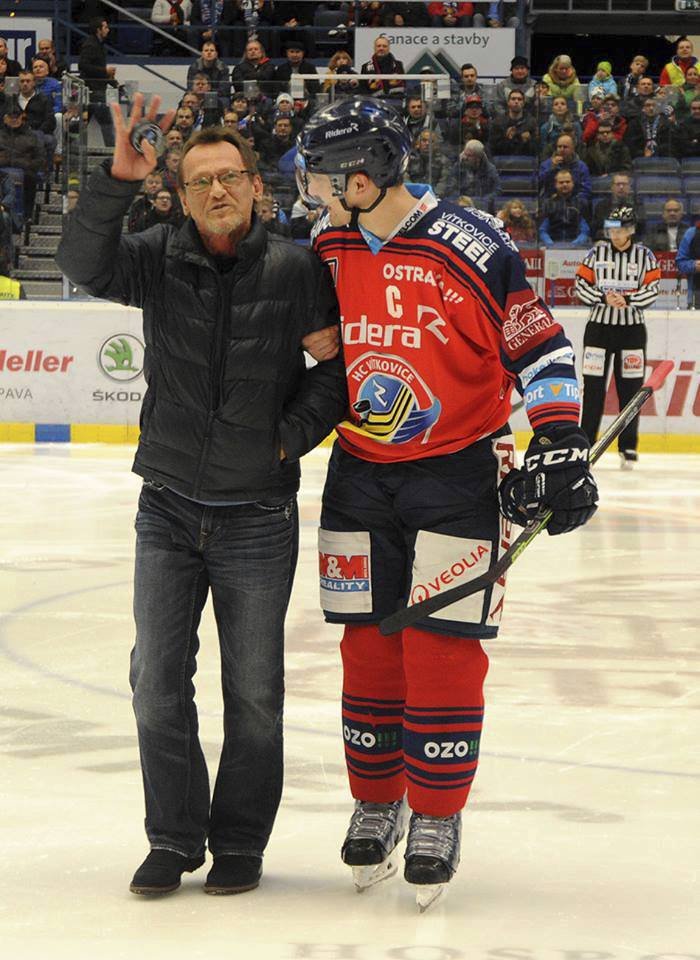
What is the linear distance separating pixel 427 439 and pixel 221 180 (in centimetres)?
55

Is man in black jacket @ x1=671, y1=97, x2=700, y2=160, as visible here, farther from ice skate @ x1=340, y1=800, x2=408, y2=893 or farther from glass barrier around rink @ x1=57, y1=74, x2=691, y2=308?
ice skate @ x1=340, y1=800, x2=408, y2=893

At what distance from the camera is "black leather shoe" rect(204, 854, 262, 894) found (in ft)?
8.94

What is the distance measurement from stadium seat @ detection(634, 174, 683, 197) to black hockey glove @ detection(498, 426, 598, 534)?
8.98m

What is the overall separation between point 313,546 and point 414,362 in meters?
4.31

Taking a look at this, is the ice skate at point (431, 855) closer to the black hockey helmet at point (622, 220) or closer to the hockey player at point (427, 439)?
the hockey player at point (427, 439)

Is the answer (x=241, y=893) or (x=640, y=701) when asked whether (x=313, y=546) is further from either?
(x=241, y=893)

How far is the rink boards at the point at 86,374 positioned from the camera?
10.7 meters

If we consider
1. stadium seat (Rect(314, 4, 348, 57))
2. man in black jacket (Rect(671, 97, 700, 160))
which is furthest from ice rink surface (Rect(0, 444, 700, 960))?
stadium seat (Rect(314, 4, 348, 57))

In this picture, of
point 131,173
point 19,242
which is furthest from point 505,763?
point 19,242

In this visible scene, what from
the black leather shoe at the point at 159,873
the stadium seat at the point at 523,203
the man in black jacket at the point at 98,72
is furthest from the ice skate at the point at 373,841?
the stadium seat at the point at 523,203

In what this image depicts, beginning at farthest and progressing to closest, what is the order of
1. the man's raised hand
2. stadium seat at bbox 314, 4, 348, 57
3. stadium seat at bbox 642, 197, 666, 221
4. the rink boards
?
1. stadium seat at bbox 314, 4, 348, 57
2. stadium seat at bbox 642, 197, 666, 221
3. the rink boards
4. the man's raised hand

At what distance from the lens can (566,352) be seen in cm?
275

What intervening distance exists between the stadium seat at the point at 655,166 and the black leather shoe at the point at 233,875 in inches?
367

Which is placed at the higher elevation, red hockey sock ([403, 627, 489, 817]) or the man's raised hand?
the man's raised hand
